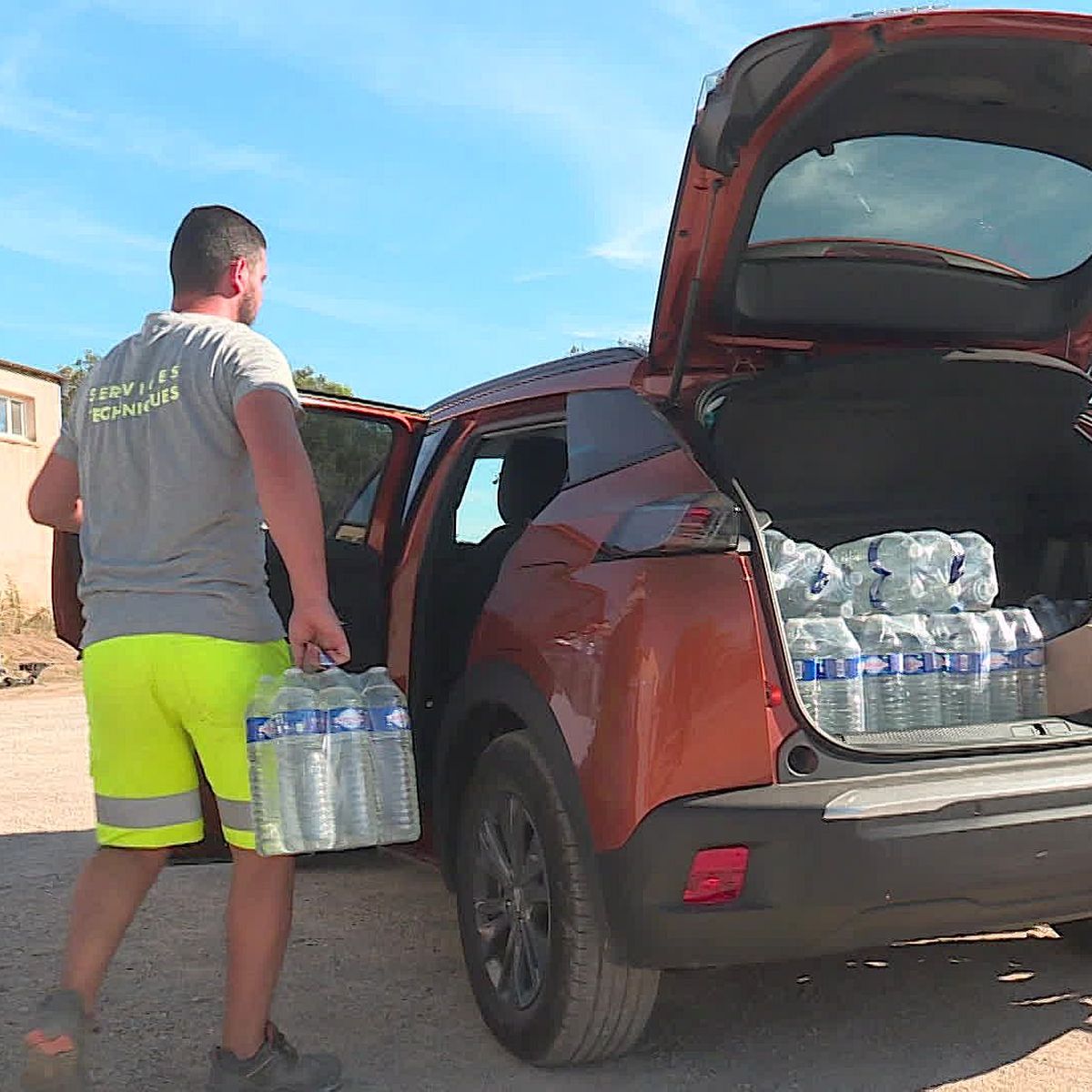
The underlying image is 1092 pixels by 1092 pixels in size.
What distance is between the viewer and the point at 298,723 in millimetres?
2789

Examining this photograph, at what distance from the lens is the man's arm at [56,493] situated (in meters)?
3.20

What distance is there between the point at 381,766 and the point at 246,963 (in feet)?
1.77

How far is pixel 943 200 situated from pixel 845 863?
1836 millimetres

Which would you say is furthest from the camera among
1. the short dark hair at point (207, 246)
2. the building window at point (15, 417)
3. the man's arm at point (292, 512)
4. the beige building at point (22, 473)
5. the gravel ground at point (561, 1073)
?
the building window at point (15, 417)

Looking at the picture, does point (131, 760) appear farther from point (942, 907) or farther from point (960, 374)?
point (960, 374)

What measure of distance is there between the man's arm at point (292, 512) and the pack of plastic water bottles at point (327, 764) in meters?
0.14

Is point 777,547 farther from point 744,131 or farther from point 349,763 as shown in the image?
point 349,763

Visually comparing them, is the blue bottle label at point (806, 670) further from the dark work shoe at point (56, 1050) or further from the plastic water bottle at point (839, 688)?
the dark work shoe at point (56, 1050)

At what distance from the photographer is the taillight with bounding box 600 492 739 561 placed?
2807mm

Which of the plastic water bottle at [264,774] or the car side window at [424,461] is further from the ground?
the car side window at [424,461]

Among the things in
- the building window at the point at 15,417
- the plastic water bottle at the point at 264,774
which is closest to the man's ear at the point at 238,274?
the plastic water bottle at the point at 264,774

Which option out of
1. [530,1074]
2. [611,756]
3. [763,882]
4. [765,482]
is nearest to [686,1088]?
[530,1074]

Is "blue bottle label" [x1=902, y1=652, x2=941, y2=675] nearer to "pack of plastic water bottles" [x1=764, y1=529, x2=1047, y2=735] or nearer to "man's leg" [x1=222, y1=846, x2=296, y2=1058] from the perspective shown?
"pack of plastic water bottles" [x1=764, y1=529, x2=1047, y2=735]

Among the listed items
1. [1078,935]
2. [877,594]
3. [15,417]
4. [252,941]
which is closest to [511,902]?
[252,941]
